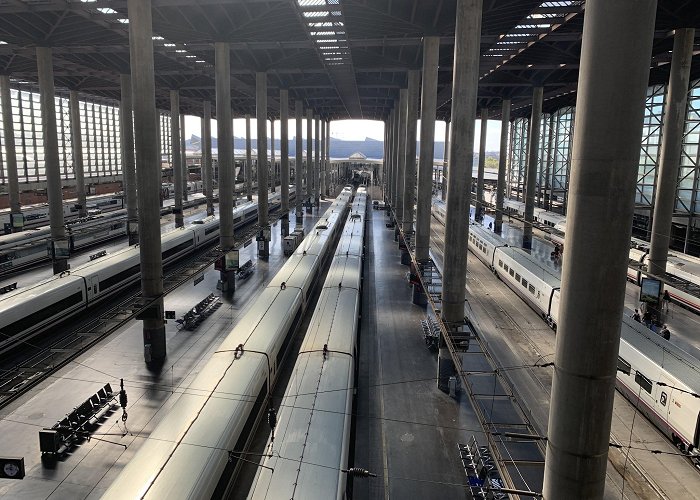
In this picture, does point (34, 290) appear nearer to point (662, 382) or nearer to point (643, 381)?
point (643, 381)

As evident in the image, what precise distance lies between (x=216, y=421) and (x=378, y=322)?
1630 centimetres

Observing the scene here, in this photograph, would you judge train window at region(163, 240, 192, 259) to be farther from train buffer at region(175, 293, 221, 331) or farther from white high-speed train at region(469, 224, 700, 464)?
white high-speed train at region(469, 224, 700, 464)

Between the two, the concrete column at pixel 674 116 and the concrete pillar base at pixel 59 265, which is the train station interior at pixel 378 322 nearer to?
the concrete column at pixel 674 116

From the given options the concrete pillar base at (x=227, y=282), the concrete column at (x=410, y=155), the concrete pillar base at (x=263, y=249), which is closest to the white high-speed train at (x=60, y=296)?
the concrete pillar base at (x=227, y=282)

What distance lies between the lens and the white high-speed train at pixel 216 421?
9922 mm

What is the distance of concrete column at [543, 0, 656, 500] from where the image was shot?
7.31 m

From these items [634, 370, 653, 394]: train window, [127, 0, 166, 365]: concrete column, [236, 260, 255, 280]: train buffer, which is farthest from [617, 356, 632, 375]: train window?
[236, 260, 255, 280]: train buffer

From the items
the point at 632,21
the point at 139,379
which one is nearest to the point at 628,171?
the point at 632,21

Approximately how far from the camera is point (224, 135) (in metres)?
33.5

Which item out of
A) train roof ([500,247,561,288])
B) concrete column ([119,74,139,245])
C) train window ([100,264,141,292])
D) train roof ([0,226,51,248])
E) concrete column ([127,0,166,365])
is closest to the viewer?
concrete column ([127,0,166,365])

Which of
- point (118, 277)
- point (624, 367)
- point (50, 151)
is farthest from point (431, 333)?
point (50, 151)

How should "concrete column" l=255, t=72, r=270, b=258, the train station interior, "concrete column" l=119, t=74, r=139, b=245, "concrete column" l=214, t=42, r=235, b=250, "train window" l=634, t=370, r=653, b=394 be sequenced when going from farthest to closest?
"concrete column" l=255, t=72, r=270, b=258 < "concrete column" l=119, t=74, r=139, b=245 < "concrete column" l=214, t=42, r=235, b=250 < "train window" l=634, t=370, r=653, b=394 < the train station interior

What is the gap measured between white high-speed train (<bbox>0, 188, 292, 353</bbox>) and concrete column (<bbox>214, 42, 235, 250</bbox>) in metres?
6.15

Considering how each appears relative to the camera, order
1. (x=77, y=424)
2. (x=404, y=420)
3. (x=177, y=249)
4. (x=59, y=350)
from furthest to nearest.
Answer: (x=177, y=249) < (x=404, y=420) < (x=77, y=424) < (x=59, y=350)
